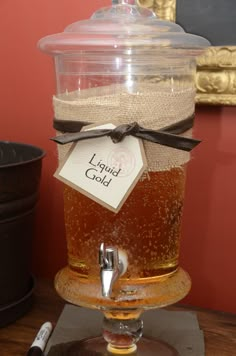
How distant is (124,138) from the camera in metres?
0.68

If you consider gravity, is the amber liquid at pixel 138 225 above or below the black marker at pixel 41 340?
above

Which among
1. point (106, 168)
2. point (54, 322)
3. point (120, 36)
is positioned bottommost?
point (54, 322)

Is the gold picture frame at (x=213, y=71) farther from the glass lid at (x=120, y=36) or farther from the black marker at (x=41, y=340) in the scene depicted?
the black marker at (x=41, y=340)

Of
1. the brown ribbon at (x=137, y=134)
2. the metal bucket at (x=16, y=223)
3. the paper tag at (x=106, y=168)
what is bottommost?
the metal bucket at (x=16, y=223)

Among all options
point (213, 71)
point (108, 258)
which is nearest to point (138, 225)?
Answer: point (108, 258)

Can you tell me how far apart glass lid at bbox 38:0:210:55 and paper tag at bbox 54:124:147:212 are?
0.10 m

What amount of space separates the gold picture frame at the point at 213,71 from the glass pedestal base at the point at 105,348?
0.36 metres

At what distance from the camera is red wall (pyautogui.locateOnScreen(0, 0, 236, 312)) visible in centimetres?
93

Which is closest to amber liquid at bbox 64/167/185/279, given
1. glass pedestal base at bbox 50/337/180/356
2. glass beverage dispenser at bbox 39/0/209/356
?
glass beverage dispenser at bbox 39/0/209/356

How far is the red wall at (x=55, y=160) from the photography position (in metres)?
0.93

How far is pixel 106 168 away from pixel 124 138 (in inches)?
1.6

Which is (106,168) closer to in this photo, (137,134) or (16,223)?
(137,134)

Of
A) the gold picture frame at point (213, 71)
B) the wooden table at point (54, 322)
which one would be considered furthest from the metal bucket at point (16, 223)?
the gold picture frame at point (213, 71)

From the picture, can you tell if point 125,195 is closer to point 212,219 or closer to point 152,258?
point 152,258
